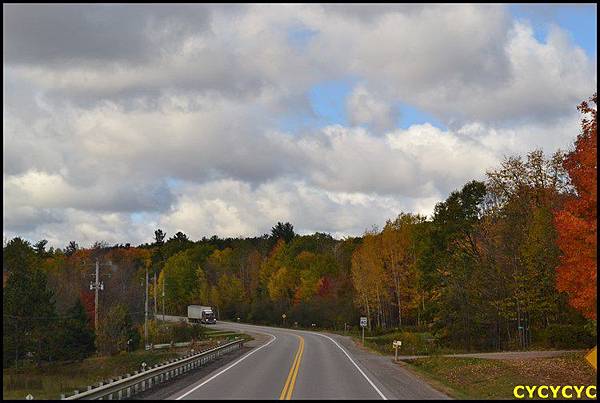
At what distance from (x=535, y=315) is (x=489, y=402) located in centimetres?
3679

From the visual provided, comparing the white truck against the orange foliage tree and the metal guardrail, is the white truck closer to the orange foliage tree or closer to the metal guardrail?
the metal guardrail

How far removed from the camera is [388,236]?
85.4 m

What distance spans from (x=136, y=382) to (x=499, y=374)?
16524 mm

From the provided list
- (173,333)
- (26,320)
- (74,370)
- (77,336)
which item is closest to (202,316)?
(173,333)

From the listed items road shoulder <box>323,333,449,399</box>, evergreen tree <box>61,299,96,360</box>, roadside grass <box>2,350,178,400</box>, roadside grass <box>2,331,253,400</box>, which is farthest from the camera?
evergreen tree <box>61,299,96,360</box>

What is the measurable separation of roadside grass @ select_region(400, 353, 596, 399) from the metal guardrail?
1046cm

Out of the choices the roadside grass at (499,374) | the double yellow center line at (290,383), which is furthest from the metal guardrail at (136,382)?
the roadside grass at (499,374)

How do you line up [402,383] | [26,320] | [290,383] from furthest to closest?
[26,320] → [402,383] → [290,383]

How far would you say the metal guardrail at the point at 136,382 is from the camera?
18.7 meters

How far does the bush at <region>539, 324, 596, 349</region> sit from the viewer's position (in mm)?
46031

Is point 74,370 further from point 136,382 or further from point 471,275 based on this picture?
point 471,275

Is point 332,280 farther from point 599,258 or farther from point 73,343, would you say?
point 599,258

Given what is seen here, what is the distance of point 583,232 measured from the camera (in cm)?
2523

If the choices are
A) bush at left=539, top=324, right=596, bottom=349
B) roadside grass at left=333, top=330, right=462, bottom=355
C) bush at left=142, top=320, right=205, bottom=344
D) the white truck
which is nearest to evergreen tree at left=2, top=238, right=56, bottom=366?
bush at left=142, top=320, right=205, bottom=344
